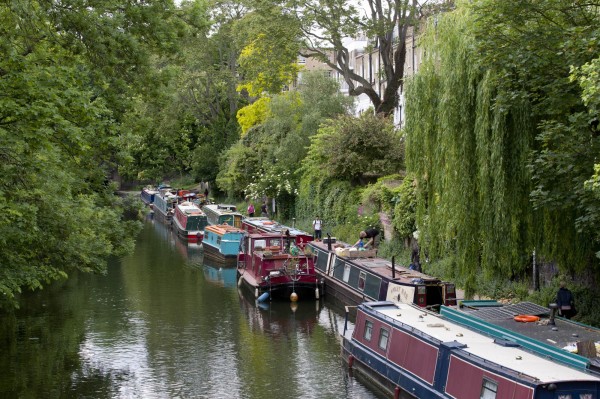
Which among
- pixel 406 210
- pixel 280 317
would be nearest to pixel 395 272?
pixel 280 317

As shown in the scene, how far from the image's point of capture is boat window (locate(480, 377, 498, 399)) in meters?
13.7

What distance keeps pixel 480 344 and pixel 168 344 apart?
9814mm

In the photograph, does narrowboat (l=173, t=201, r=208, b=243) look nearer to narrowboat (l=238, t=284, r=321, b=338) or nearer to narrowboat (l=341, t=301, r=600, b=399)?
narrowboat (l=238, t=284, r=321, b=338)

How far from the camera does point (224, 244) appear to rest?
39.7 m

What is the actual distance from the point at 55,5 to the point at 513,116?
9793mm

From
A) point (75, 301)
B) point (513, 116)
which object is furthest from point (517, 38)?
point (75, 301)

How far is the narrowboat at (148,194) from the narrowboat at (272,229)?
89.6 feet

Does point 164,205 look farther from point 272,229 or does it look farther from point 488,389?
point 488,389

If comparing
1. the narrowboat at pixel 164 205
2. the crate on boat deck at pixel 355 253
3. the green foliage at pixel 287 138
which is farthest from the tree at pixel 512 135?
the narrowboat at pixel 164 205

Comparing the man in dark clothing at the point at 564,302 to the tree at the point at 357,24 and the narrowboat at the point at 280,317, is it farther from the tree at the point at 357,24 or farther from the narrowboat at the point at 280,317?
the tree at the point at 357,24

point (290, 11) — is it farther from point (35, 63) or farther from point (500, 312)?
point (35, 63)

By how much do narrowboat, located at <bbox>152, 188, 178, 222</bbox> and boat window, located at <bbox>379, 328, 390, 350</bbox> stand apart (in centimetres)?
4196

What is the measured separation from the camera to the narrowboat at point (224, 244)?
39.3 metres

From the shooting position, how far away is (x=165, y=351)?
21.8 meters
